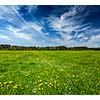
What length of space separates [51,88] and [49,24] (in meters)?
0.71

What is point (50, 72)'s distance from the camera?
3.21 meters

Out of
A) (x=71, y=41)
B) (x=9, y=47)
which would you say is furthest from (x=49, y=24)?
(x=9, y=47)

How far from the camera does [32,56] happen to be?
331cm

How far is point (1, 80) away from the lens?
3.16m

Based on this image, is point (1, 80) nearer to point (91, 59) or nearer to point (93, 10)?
point (91, 59)

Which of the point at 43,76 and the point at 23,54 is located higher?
the point at 23,54

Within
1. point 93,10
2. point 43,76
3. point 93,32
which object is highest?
point 93,10

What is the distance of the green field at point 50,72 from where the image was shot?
122 inches

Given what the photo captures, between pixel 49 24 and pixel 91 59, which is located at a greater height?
pixel 49 24

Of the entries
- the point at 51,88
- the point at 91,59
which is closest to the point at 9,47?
the point at 51,88

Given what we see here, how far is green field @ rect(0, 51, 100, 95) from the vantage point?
122 inches

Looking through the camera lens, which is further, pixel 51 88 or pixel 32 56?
pixel 32 56
